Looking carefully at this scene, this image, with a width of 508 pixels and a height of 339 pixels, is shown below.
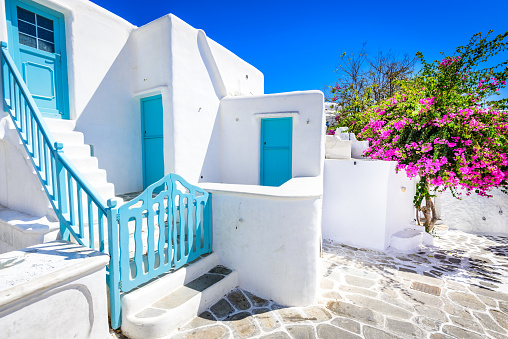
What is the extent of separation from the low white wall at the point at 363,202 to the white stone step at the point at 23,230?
6.17 m

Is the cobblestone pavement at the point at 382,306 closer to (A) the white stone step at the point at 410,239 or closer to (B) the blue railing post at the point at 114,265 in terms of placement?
(A) the white stone step at the point at 410,239

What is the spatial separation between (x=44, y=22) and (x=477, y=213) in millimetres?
13272

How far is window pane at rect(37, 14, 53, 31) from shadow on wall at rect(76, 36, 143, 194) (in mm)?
1214

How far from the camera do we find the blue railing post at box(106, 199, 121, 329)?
271cm

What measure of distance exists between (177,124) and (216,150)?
5.73 feet

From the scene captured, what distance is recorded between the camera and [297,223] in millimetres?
3689

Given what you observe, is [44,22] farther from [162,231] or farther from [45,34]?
[162,231]

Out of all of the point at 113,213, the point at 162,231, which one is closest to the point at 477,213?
the point at 162,231

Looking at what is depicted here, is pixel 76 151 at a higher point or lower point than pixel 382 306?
higher

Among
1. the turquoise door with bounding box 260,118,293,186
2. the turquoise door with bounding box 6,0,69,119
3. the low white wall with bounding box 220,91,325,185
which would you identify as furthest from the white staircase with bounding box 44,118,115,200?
the turquoise door with bounding box 260,118,293,186

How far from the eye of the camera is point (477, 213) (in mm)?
8445

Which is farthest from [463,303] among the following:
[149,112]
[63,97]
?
[63,97]

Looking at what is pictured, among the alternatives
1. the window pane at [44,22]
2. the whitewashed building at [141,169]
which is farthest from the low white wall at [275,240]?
the window pane at [44,22]

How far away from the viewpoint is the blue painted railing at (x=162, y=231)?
289 centimetres
